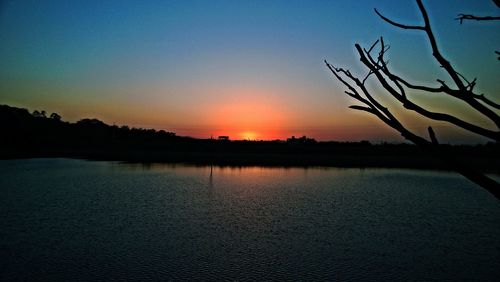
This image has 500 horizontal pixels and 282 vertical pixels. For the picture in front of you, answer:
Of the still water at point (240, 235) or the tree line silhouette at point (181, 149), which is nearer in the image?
the still water at point (240, 235)

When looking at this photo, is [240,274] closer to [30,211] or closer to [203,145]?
[30,211]

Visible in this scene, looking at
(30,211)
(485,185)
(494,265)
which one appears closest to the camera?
(485,185)

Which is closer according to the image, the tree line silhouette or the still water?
the still water

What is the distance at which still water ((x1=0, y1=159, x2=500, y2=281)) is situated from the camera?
9727mm

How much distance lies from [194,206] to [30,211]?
708 cm

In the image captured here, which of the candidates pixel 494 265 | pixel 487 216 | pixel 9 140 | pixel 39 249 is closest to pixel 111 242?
pixel 39 249

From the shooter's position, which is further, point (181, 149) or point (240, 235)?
point (181, 149)

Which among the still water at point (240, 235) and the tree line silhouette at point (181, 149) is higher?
the tree line silhouette at point (181, 149)

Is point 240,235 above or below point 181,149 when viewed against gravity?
below

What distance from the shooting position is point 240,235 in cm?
1307

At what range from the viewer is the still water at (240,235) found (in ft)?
31.9

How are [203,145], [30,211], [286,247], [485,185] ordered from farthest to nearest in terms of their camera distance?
[203,145] → [30,211] → [286,247] → [485,185]

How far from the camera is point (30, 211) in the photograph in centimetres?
1608

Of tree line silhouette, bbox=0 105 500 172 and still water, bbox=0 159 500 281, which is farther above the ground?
tree line silhouette, bbox=0 105 500 172
